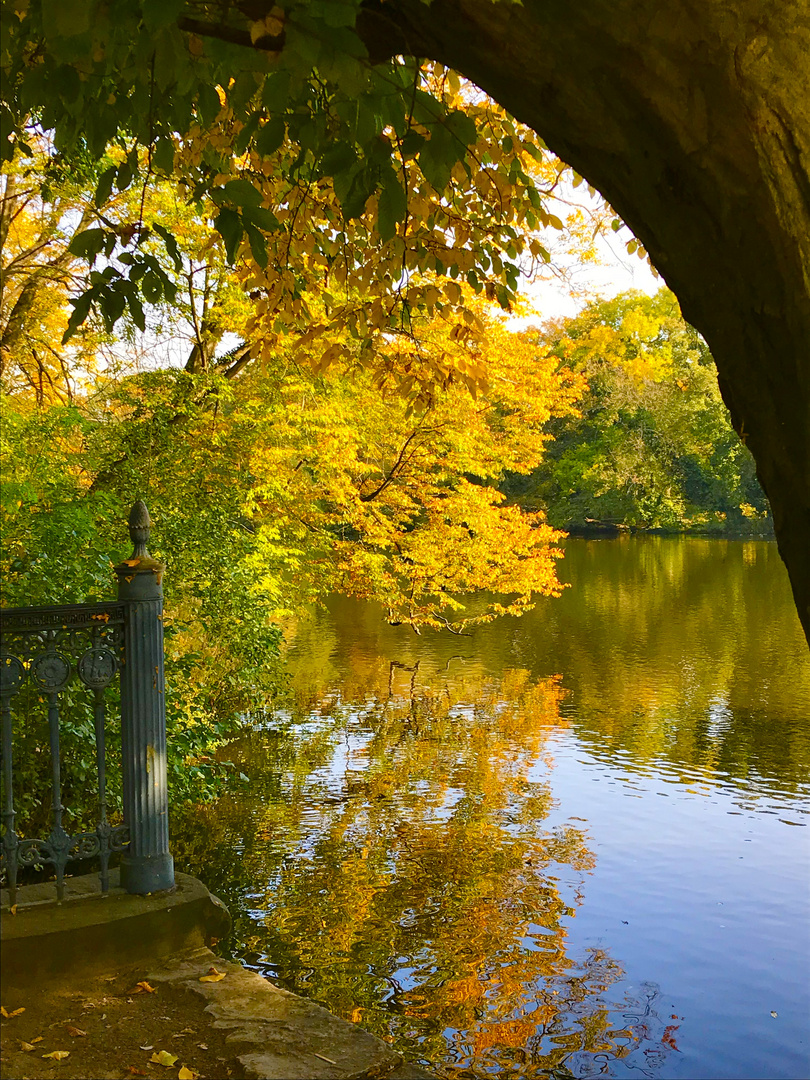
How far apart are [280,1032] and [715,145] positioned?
2.70m

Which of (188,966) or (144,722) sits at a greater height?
(144,722)

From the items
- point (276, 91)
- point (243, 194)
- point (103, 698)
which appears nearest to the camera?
point (276, 91)

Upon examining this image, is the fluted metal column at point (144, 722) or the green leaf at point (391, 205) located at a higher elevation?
the green leaf at point (391, 205)

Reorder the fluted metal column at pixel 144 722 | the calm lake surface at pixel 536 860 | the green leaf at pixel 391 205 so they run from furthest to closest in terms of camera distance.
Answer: the calm lake surface at pixel 536 860, the fluted metal column at pixel 144 722, the green leaf at pixel 391 205

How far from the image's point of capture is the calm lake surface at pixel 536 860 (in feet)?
17.1

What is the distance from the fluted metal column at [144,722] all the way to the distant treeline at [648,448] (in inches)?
1595

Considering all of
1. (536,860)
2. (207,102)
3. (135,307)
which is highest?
(207,102)

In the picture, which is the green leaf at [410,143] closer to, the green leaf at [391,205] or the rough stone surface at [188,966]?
the green leaf at [391,205]

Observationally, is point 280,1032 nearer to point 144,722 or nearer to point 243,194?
point 144,722

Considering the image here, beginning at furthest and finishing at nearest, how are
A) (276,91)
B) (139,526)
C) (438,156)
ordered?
(139,526), (438,156), (276,91)

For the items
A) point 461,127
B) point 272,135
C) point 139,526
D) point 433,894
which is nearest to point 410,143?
point 461,127

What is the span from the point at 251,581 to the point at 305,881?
3165 mm

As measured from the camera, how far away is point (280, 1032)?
10.1ft

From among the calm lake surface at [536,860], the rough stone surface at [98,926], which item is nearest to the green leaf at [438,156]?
the rough stone surface at [98,926]
